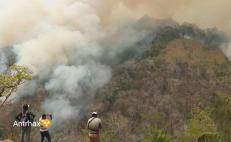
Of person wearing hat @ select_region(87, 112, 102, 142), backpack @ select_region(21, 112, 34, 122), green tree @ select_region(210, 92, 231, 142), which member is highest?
green tree @ select_region(210, 92, 231, 142)

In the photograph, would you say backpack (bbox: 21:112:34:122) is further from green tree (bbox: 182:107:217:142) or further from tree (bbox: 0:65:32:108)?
green tree (bbox: 182:107:217:142)

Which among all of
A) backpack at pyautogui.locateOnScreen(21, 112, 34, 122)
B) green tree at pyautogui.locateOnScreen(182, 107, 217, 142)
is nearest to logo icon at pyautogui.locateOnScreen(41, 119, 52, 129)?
backpack at pyautogui.locateOnScreen(21, 112, 34, 122)

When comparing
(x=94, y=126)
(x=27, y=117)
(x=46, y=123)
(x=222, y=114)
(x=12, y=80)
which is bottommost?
(x=94, y=126)

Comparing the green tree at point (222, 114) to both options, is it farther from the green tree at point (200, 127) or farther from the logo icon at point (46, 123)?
the logo icon at point (46, 123)

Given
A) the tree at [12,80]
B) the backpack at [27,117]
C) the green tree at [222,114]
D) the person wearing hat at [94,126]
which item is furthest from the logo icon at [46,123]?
the green tree at [222,114]

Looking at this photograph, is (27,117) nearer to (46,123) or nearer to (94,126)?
(46,123)

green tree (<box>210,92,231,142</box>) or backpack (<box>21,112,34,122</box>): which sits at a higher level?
green tree (<box>210,92,231,142</box>)

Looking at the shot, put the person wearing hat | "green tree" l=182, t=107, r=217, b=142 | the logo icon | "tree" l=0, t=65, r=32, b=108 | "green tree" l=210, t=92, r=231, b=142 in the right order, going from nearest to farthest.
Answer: the person wearing hat → the logo icon → "tree" l=0, t=65, r=32, b=108 → "green tree" l=182, t=107, r=217, b=142 → "green tree" l=210, t=92, r=231, b=142

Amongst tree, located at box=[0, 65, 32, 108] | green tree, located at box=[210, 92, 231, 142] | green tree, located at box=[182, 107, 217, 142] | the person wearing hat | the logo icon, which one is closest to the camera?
the person wearing hat

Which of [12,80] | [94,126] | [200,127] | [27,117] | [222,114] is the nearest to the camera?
[94,126]

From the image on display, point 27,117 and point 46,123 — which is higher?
point 27,117

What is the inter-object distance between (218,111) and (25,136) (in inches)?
3307

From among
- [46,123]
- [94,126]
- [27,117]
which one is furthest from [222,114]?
[94,126]

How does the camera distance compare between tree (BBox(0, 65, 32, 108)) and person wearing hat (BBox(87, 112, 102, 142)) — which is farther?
tree (BBox(0, 65, 32, 108))
